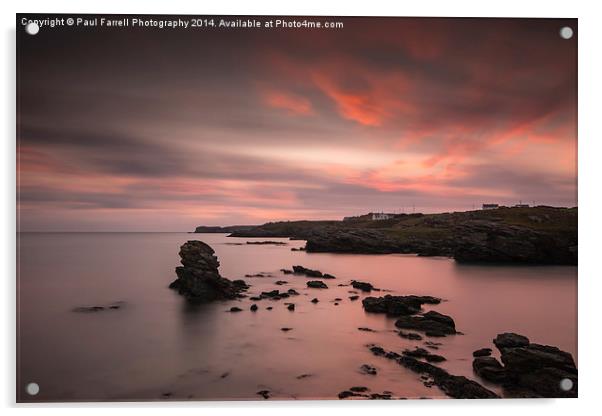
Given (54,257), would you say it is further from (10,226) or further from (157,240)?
(157,240)

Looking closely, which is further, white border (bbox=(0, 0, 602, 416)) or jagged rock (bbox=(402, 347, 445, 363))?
jagged rock (bbox=(402, 347, 445, 363))

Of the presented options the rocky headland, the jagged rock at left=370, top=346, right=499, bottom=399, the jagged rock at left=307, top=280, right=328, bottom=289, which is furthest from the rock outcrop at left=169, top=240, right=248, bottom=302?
the jagged rock at left=370, top=346, right=499, bottom=399

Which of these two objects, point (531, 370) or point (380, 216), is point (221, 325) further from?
point (531, 370)

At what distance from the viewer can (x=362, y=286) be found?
5980 mm

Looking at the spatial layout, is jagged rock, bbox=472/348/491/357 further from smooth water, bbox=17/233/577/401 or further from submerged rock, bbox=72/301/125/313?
submerged rock, bbox=72/301/125/313

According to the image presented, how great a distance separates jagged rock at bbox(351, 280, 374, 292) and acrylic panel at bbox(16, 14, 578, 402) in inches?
4.7

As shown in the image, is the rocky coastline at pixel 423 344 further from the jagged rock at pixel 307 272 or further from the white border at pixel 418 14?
the jagged rock at pixel 307 272

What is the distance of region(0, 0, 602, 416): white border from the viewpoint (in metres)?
4.64

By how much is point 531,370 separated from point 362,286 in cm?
263

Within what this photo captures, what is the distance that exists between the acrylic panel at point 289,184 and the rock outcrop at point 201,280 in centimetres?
16

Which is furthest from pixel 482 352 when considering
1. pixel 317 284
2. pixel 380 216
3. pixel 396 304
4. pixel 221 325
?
pixel 221 325

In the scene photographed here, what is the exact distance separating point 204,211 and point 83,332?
2516 millimetres

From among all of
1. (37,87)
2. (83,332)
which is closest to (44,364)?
(83,332)

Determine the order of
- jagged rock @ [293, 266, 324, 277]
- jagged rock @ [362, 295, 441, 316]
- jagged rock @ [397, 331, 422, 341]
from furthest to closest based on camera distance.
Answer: jagged rock @ [293, 266, 324, 277], jagged rock @ [362, 295, 441, 316], jagged rock @ [397, 331, 422, 341]
